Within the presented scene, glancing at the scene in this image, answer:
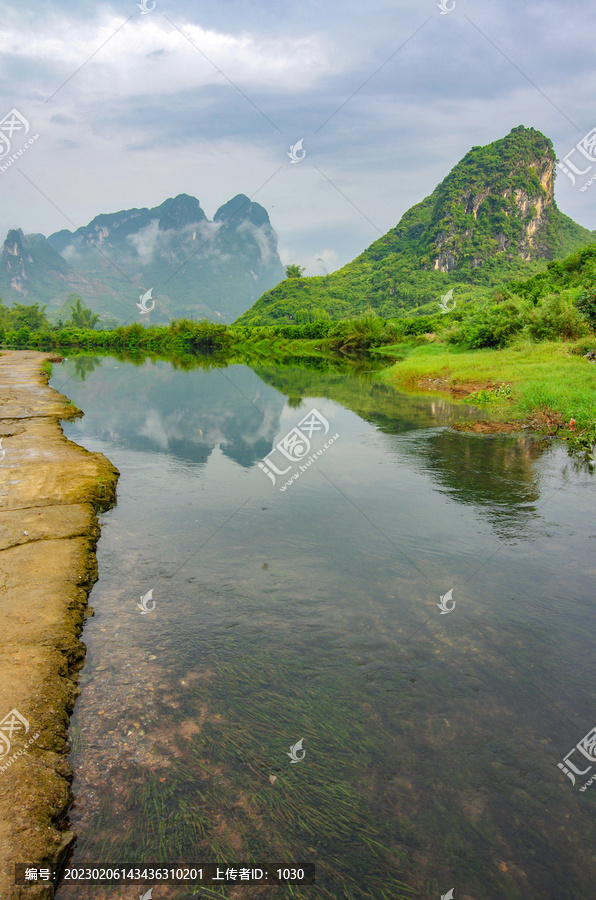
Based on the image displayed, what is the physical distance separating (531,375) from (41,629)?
1911 cm

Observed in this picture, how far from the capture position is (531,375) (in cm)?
1977

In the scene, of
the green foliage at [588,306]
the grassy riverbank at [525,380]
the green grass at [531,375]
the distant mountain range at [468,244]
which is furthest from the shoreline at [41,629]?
the distant mountain range at [468,244]

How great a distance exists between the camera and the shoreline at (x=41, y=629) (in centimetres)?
322

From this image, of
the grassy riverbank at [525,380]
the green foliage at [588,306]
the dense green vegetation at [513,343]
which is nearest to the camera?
the grassy riverbank at [525,380]

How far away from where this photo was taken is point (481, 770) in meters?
3.86

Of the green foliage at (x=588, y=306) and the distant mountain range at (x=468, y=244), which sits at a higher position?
the distant mountain range at (x=468, y=244)

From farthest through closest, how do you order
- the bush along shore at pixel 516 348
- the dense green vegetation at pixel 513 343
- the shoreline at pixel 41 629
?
the dense green vegetation at pixel 513 343 < the bush along shore at pixel 516 348 < the shoreline at pixel 41 629

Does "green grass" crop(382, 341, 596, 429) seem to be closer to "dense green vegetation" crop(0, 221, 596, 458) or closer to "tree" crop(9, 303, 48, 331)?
"dense green vegetation" crop(0, 221, 596, 458)

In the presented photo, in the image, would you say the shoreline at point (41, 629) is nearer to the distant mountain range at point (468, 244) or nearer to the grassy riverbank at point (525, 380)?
the grassy riverbank at point (525, 380)

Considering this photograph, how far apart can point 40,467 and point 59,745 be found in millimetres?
7602

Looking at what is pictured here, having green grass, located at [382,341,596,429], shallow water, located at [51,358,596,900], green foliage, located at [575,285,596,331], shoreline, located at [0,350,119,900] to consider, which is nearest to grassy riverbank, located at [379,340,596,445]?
green grass, located at [382,341,596,429]

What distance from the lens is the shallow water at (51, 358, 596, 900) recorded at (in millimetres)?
3322

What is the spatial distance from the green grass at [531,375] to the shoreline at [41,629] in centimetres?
1230

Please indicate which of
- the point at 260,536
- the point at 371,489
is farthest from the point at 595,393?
the point at 260,536
